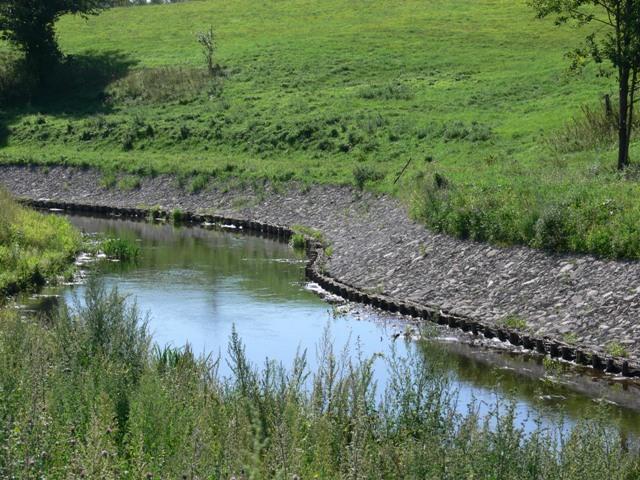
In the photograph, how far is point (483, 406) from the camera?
20062mm

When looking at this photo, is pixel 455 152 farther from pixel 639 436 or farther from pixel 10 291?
pixel 639 436

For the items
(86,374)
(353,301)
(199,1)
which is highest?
(199,1)

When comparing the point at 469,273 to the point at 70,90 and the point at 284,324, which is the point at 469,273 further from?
the point at 70,90

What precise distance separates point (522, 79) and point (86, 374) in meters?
50.4

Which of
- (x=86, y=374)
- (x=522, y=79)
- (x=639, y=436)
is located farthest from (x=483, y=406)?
(x=522, y=79)

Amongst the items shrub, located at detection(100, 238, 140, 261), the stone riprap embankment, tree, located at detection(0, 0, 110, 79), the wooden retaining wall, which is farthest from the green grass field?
shrub, located at detection(100, 238, 140, 261)

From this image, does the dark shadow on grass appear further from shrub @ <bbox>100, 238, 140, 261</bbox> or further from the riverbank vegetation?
shrub @ <bbox>100, 238, 140, 261</bbox>

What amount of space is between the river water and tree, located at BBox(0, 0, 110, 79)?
35.2 m

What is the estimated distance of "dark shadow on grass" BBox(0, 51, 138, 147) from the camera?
71562 millimetres

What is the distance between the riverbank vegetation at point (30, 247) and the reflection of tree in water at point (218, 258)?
210 centimetres

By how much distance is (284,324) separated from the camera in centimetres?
2802

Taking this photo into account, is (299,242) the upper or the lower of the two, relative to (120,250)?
lower

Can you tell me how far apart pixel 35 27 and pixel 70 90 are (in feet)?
15.5

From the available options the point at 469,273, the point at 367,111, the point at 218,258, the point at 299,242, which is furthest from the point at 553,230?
the point at 367,111
